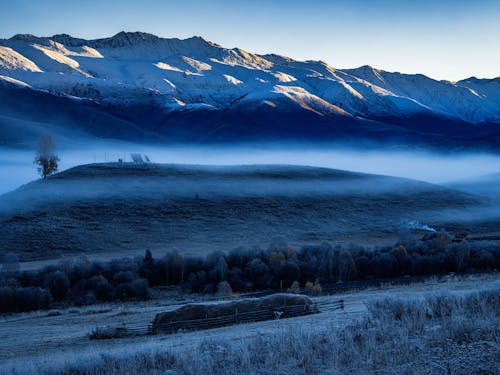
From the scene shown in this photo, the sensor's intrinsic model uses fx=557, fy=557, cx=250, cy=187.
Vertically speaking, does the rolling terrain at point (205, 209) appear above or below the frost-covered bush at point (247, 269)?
above

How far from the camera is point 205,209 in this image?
307ft

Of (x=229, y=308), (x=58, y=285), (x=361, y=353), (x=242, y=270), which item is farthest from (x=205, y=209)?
(x=361, y=353)

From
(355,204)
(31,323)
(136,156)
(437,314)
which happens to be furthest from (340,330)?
(136,156)

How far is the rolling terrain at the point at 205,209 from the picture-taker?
7694cm

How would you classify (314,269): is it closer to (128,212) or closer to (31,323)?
(31,323)

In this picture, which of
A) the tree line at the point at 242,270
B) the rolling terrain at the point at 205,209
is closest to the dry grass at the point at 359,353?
the tree line at the point at 242,270

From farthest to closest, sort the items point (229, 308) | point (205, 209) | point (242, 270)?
point (205, 209) → point (242, 270) → point (229, 308)

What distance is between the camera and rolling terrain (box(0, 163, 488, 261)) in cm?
7694

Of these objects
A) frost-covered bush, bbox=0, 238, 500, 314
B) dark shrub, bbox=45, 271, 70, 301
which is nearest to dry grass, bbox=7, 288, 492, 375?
frost-covered bush, bbox=0, 238, 500, 314

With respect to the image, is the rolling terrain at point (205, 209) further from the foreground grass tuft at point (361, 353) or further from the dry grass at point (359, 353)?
the foreground grass tuft at point (361, 353)

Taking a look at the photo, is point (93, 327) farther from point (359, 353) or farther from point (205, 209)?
point (205, 209)

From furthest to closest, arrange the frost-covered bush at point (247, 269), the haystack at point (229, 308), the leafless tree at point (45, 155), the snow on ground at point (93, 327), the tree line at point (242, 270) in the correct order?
the leafless tree at point (45, 155) → the frost-covered bush at point (247, 269) → the tree line at point (242, 270) → the haystack at point (229, 308) → the snow on ground at point (93, 327)

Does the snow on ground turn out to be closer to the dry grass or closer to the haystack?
the dry grass

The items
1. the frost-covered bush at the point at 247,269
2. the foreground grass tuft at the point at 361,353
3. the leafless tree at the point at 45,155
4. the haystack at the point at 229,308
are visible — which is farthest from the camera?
the leafless tree at the point at 45,155
